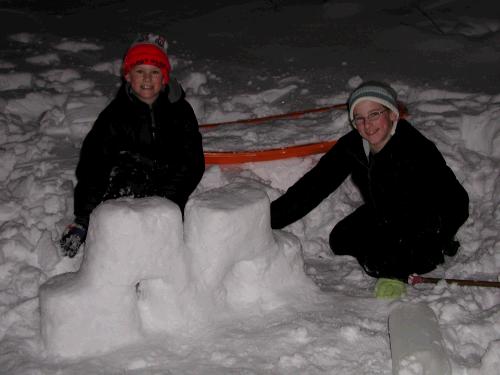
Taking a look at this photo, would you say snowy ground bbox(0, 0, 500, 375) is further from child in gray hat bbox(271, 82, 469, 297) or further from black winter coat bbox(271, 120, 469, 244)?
black winter coat bbox(271, 120, 469, 244)

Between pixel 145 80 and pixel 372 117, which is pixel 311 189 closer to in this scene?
pixel 372 117

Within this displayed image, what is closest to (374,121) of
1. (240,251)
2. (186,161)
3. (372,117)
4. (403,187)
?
(372,117)

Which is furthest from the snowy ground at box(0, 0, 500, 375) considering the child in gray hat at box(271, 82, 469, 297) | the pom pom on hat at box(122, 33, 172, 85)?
the pom pom on hat at box(122, 33, 172, 85)

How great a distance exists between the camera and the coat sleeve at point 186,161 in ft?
10.4

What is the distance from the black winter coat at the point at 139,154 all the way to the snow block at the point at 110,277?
2.61ft

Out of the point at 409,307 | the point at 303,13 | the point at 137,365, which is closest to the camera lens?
the point at 137,365

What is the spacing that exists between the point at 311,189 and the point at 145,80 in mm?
1154

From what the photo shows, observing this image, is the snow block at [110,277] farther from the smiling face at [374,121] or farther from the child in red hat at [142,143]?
the smiling face at [374,121]

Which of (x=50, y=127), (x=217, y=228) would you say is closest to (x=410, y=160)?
(x=217, y=228)

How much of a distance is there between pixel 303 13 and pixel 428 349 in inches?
229

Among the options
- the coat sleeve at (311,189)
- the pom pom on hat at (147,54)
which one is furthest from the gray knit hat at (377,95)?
the pom pom on hat at (147,54)

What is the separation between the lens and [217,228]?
234 centimetres

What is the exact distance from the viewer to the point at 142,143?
3234 millimetres

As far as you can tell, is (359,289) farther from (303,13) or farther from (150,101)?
(303,13)
